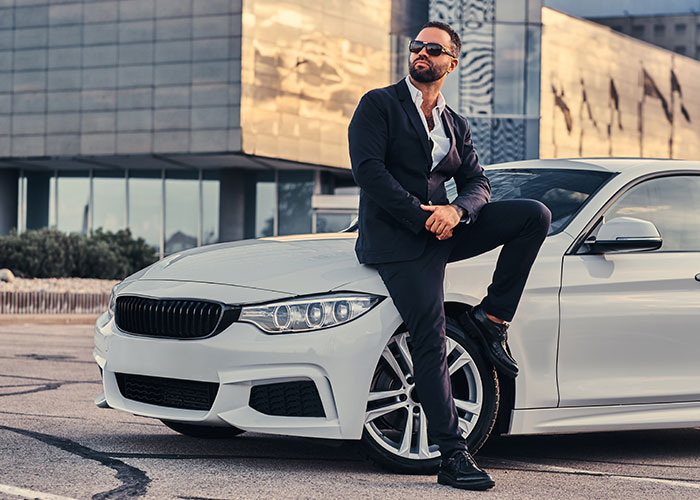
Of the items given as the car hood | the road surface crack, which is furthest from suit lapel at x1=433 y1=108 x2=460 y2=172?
the road surface crack

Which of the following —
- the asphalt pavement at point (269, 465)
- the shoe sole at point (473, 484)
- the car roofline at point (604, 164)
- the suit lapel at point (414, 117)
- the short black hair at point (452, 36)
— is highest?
the short black hair at point (452, 36)

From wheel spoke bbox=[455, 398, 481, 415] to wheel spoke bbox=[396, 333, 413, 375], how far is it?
0.31 m

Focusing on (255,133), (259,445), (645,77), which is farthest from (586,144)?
(259,445)

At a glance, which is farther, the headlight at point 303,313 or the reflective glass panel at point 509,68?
the reflective glass panel at point 509,68

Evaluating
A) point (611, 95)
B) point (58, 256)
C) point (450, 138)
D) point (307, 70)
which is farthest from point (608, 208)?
point (611, 95)

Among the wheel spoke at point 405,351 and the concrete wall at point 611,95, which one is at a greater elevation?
the concrete wall at point 611,95

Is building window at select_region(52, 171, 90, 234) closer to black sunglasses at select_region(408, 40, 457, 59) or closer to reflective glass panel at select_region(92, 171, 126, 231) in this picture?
reflective glass panel at select_region(92, 171, 126, 231)

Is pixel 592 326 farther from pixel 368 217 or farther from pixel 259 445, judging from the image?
pixel 259 445

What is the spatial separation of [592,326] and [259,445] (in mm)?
1859

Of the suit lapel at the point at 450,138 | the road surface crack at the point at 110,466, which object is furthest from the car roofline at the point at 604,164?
the road surface crack at the point at 110,466

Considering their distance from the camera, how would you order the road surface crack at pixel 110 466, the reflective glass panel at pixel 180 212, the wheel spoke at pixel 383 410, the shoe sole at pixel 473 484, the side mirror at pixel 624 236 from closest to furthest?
the road surface crack at pixel 110 466
the shoe sole at pixel 473 484
the wheel spoke at pixel 383 410
the side mirror at pixel 624 236
the reflective glass panel at pixel 180 212

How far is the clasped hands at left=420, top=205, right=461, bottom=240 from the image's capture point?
4.89 m

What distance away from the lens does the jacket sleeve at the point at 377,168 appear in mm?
4879

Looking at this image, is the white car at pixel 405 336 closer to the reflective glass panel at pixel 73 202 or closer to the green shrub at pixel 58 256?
the green shrub at pixel 58 256
